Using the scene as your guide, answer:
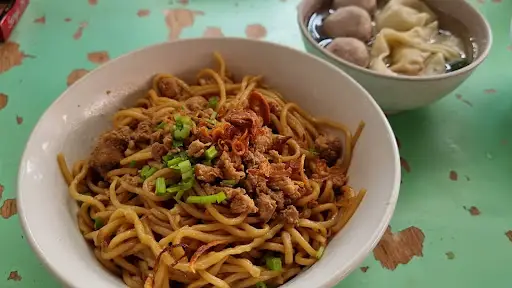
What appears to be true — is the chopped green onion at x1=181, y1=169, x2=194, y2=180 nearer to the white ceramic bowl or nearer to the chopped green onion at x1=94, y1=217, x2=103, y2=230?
the chopped green onion at x1=94, y1=217, x2=103, y2=230

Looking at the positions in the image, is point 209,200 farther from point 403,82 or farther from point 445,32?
point 445,32

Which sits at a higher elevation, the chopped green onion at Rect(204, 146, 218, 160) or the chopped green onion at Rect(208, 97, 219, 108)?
the chopped green onion at Rect(204, 146, 218, 160)

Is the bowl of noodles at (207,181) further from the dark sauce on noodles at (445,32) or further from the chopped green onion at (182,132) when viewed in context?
the dark sauce on noodles at (445,32)

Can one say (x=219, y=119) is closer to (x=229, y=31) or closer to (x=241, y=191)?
(x=241, y=191)

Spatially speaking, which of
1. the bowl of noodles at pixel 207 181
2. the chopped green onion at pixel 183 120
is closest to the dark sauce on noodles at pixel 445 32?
the bowl of noodles at pixel 207 181

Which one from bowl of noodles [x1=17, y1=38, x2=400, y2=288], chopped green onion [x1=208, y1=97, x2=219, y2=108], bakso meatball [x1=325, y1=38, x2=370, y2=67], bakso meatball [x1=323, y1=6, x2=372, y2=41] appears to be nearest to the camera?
bowl of noodles [x1=17, y1=38, x2=400, y2=288]

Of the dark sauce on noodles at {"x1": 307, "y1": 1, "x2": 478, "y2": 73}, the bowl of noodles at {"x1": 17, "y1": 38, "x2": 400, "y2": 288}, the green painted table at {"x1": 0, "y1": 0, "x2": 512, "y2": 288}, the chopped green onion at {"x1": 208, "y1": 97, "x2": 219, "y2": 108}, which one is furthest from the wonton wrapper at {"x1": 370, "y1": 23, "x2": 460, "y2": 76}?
the chopped green onion at {"x1": 208, "y1": 97, "x2": 219, "y2": 108}

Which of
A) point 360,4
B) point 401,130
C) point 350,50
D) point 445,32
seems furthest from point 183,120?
point 445,32
